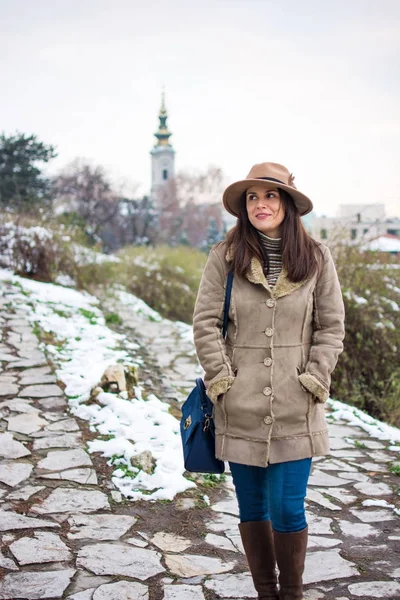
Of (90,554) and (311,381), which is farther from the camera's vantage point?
(90,554)

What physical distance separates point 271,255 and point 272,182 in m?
0.30

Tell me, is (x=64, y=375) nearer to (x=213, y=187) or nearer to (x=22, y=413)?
(x=22, y=413)

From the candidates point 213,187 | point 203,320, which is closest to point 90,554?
point 203,320

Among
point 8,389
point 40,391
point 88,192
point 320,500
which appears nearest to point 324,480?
point 320,500

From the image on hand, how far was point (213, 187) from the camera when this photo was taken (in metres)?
64.0

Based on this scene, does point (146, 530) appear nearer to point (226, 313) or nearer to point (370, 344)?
point (226, 313)

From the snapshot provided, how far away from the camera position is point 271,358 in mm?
2596

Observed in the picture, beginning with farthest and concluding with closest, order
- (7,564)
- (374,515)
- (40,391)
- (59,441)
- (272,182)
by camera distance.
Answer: (40,391) < (59,441) < (374,515) < (7,564) < (272,182)

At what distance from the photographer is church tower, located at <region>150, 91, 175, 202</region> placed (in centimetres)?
9769

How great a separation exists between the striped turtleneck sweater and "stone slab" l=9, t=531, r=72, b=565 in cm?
174

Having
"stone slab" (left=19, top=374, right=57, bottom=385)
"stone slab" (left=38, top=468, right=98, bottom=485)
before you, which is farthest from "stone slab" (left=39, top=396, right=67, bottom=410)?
"stone slab" (left=38, top=468, right=98, bottom=485)

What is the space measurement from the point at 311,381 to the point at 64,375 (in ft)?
14.3

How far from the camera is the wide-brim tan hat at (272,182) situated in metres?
2.69

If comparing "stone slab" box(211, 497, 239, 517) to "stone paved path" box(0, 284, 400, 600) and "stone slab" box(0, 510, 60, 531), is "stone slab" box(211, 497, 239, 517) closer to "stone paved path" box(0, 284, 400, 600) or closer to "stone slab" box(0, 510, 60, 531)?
"stone paved path" box(0, 284, 400, 600)
